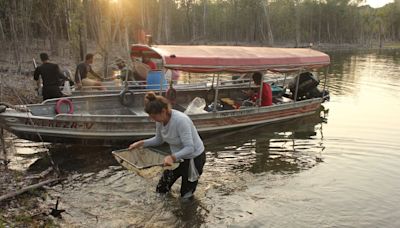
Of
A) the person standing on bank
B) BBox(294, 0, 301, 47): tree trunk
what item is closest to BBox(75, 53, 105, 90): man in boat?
the person standing on bank

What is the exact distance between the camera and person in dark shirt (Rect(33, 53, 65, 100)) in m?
10.5

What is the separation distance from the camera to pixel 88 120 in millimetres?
9375

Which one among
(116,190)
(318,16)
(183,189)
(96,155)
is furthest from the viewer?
(318,16)

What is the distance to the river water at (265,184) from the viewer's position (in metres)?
6.77

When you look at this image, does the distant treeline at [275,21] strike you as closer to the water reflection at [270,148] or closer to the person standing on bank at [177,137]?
the water reflection at [270,148]

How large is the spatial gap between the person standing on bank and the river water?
1.03 metres

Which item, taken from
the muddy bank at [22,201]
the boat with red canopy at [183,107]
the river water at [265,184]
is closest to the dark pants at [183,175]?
the river water at [265,184]

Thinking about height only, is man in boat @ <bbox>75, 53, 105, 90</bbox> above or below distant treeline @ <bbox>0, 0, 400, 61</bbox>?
below

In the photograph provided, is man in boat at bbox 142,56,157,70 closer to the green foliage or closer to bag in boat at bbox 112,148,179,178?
bag in boat at bbox 112,148,179,178

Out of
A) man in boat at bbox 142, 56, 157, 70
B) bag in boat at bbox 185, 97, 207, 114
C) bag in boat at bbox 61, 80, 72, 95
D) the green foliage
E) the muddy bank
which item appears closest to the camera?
the muddy bank

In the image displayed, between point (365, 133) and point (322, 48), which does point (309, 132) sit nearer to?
point (365, 133)

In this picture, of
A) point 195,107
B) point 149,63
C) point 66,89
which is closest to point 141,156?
point 195,107

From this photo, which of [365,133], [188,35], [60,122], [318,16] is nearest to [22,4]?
[60,122]

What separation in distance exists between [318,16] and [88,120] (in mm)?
65737
